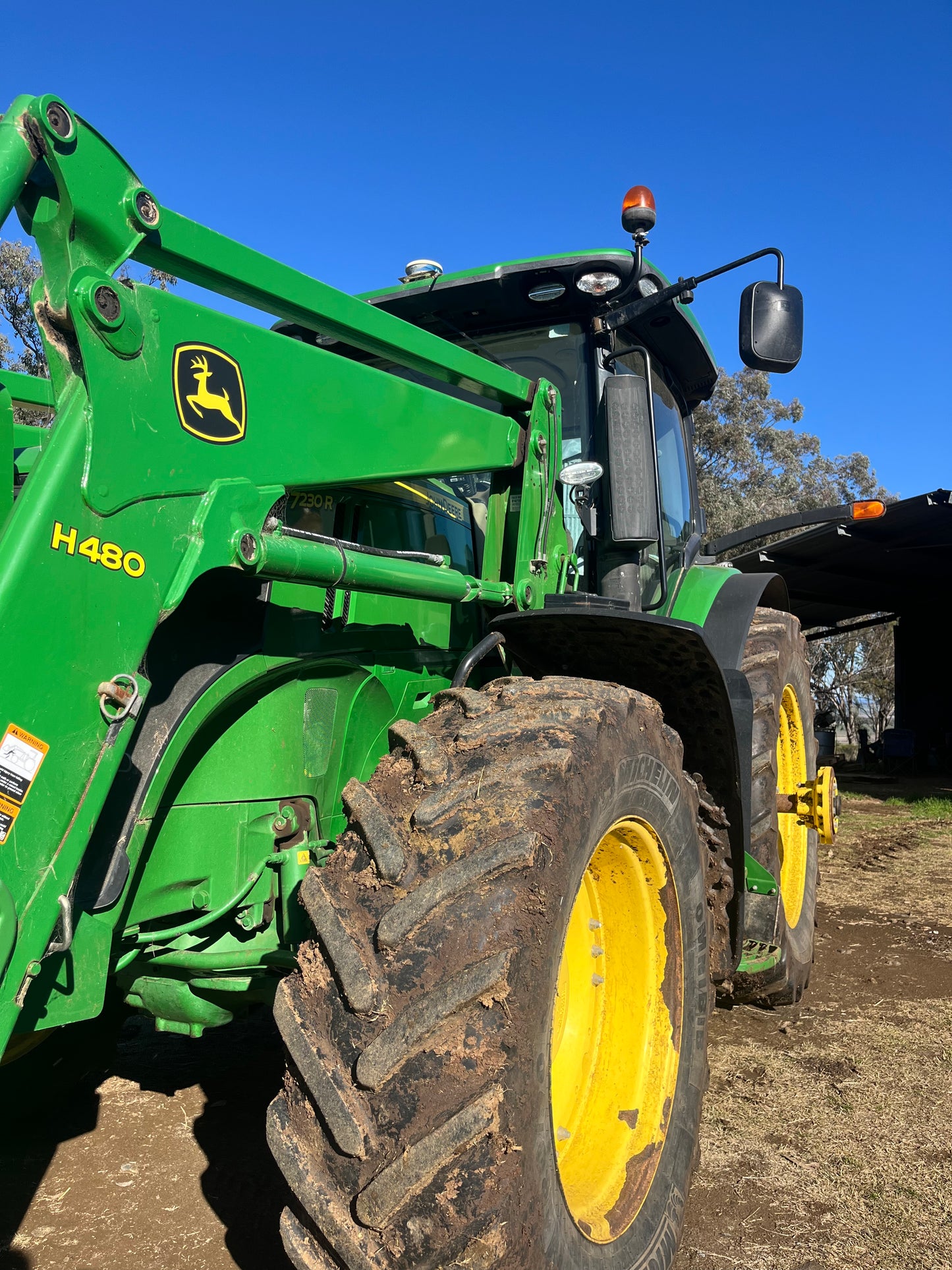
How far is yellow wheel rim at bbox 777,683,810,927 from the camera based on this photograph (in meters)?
4.29

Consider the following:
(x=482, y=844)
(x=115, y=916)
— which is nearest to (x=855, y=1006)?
(x=482, y=844)

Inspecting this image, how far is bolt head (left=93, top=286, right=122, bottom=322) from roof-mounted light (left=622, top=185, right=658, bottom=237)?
2.02 meters

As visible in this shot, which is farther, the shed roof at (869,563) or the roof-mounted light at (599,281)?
the shed roof at (869,563)

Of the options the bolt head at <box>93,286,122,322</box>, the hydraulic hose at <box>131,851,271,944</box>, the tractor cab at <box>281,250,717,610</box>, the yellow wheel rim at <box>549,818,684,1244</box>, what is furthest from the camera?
the tractor cab at <box>281,250,717,610</box>

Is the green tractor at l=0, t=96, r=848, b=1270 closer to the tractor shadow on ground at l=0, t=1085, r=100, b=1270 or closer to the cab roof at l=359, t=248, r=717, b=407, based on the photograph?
the cab roof at l=359, t=248, r=717, b=407

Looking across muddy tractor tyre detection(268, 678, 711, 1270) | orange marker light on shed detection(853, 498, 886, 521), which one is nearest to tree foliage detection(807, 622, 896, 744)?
orange marker light on shed detection(853, 498, 886, 521)

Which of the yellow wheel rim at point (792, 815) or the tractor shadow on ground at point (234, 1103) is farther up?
the yellow wheel rim at point (792, 815)

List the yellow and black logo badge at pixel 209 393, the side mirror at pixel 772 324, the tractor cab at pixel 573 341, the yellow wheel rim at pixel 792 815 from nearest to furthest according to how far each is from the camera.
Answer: the yellow and black logo badge at pixel 209 393
the side mirror at pixel 772 324
the tractor cab at pixel 573 341
the yellow wheel rim at pixel 792 815

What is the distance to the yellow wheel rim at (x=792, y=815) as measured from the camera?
169 inches

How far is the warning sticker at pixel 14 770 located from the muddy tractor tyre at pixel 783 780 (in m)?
2.42

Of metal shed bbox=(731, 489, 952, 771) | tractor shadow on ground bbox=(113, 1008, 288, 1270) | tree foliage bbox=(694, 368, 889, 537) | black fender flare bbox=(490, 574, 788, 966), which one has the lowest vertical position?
tractor shadow on ground bbox=(113, 1008, 288, 1270)

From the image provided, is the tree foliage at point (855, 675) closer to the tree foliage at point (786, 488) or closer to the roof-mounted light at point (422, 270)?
the tree foliage at point (786, 488)

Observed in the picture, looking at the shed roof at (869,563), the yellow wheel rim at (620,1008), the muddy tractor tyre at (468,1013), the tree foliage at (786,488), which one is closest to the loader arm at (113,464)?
the muddy tractor tyre at (468,1013)

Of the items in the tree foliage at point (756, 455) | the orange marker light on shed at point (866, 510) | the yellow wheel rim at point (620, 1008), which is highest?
the tree foliage at point (756, 455)
